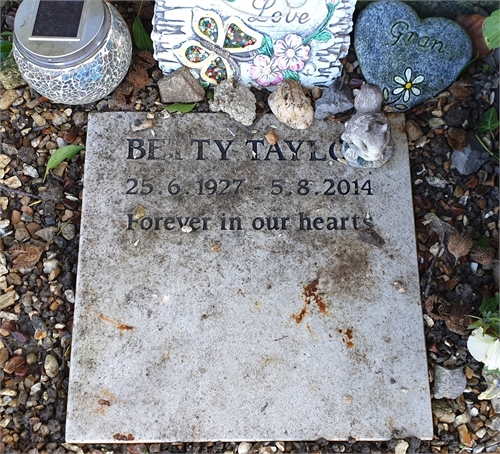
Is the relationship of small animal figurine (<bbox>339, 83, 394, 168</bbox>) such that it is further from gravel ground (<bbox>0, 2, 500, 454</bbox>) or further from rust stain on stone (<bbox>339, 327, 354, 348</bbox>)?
rust stain on stone (<bbox>339, 327, 354, 348</bbox>)

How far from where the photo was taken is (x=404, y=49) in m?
2.32

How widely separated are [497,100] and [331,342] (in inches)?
51.3

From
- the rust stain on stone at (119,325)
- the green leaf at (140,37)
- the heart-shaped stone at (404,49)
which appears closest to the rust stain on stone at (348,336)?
the rust stain on stone at (119,325)

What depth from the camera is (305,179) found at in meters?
2.25

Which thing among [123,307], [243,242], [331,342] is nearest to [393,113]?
[243,242]

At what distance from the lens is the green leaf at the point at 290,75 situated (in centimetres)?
230

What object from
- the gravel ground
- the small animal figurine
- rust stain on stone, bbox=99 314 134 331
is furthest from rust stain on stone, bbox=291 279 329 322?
rust stain on stone, bbox=99 314 134 331

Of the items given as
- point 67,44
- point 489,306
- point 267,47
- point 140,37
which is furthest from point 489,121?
point 67,44

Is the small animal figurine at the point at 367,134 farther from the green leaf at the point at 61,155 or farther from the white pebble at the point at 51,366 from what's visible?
the white pebble at the point at 51,366

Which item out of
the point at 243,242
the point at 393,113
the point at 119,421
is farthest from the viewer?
the point at 393,113

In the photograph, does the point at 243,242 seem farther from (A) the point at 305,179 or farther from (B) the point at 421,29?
(B) the point at 421,29

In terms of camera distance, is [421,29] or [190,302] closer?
[190,302]

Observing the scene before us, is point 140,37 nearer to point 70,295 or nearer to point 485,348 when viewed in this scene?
point 70,295

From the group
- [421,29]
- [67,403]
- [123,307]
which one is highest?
[421,29]
